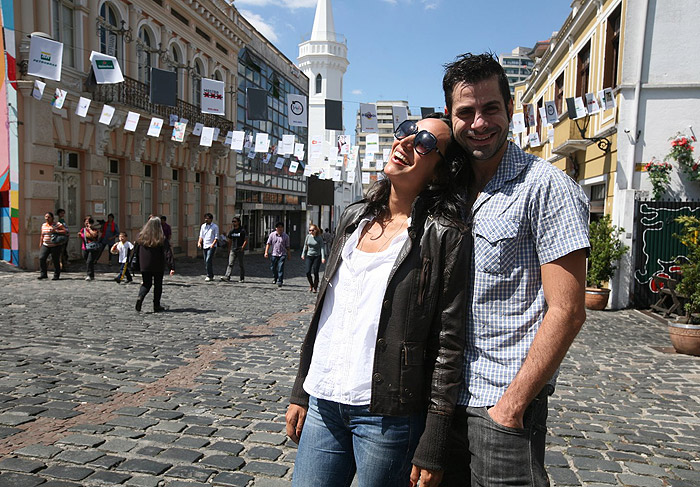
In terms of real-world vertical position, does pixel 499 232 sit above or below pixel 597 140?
below

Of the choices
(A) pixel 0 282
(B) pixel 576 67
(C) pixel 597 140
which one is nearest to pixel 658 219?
(C) pixel 597 140

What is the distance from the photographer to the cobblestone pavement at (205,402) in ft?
12.2

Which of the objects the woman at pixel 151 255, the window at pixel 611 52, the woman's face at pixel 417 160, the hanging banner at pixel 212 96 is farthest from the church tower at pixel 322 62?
the woman's face at pixel 417 160

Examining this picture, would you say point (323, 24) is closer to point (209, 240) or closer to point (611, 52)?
point (209, 240)

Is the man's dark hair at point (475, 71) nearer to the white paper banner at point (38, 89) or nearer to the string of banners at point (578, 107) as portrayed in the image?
the string of banners at point (578, 107)

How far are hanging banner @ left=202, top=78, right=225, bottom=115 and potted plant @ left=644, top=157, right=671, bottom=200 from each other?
10807 millimetres

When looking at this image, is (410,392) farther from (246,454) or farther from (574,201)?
(246,454)

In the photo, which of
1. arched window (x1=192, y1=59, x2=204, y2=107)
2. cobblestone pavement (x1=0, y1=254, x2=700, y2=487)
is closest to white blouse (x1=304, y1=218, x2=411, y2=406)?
cobblestone pavement (x1=0, y1=254, x2=700, y2=487)

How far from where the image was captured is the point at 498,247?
182 centimetres

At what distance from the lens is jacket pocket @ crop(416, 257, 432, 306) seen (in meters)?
1.88

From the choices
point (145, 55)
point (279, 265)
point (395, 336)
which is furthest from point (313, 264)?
point (395, 336)

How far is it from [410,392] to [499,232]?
61 centimetres

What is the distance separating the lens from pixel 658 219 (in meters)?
11.9

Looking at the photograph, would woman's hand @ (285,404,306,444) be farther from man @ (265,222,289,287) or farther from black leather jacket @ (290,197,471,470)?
man @ (265,222,289,287)
